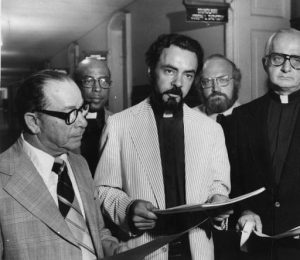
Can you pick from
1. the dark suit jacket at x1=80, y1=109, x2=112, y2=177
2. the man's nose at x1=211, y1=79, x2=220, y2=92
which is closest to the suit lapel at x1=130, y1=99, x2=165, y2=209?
the dark suit jacket at x1=80, y1=109, x2=112, y2=177

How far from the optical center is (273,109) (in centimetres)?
241

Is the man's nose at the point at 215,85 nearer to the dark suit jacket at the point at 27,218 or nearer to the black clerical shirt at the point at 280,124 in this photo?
the black clerical shirt at the point at 280,124

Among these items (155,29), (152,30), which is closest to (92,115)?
(155,29)

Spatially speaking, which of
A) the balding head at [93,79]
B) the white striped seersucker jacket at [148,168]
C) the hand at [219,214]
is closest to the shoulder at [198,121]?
the white striped seersucker jacket at [148,168]

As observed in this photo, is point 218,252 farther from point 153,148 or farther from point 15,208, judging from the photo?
point 15,208

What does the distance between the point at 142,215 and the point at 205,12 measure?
14.3ft

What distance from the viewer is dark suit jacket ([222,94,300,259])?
218 cm

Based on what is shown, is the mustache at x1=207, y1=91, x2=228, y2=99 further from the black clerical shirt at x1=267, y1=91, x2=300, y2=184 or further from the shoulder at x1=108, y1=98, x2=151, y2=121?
the shoulder at x1=108, y1=98, x2=151, y2=121

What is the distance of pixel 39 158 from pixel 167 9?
19.3ft

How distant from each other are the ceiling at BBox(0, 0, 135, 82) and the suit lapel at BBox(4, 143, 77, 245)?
639 cm

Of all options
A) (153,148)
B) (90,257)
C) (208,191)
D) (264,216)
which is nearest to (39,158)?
(90,257)

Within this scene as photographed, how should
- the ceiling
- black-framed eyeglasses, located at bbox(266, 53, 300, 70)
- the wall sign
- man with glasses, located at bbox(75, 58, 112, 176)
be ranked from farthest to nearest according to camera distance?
1. the ceiling
2. the wall sign
3. man with glasses, located at bbox(75, 58, 112, 176)
4. black-framed eyeglasses, located at bbox(266, 53, 300, 70)

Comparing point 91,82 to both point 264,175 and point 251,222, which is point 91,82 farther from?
point 251,222

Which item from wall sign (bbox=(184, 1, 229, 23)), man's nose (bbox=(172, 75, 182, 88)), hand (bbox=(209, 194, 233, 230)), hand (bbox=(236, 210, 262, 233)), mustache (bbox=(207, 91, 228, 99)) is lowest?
hand (bbox=(236, 210, 262, 233))
